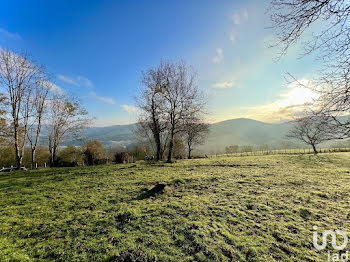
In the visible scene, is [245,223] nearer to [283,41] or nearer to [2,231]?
[283,41]

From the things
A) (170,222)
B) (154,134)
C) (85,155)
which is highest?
(154,134)

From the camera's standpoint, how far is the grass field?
10.8ft

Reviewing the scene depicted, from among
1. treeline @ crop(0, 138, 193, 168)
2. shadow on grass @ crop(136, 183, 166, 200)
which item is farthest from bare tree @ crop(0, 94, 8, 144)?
shadow on grass @ crop(136, 183, 166, 200)

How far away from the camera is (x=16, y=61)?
1644 centimetres

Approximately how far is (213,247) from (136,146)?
39.1m

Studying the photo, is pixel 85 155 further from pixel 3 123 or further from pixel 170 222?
pixel 170 222

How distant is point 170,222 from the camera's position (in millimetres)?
4406

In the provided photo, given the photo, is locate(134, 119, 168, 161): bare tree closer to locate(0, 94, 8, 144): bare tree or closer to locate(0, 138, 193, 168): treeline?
locate(0, 138, 193, 168): treeline

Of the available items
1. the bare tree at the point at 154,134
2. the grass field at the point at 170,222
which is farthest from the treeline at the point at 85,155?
the grass field at the point at 170,222

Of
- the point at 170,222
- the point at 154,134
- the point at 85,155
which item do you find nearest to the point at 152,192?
the point at 170,222

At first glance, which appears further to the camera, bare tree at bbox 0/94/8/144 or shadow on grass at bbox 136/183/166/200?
bare tree at bbox 0/94/8/144

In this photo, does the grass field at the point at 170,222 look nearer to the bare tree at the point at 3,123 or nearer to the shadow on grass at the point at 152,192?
the shadow on grass at the point at 152,192

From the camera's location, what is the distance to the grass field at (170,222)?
3301 millimetres

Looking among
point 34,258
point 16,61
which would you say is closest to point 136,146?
point 16,61
